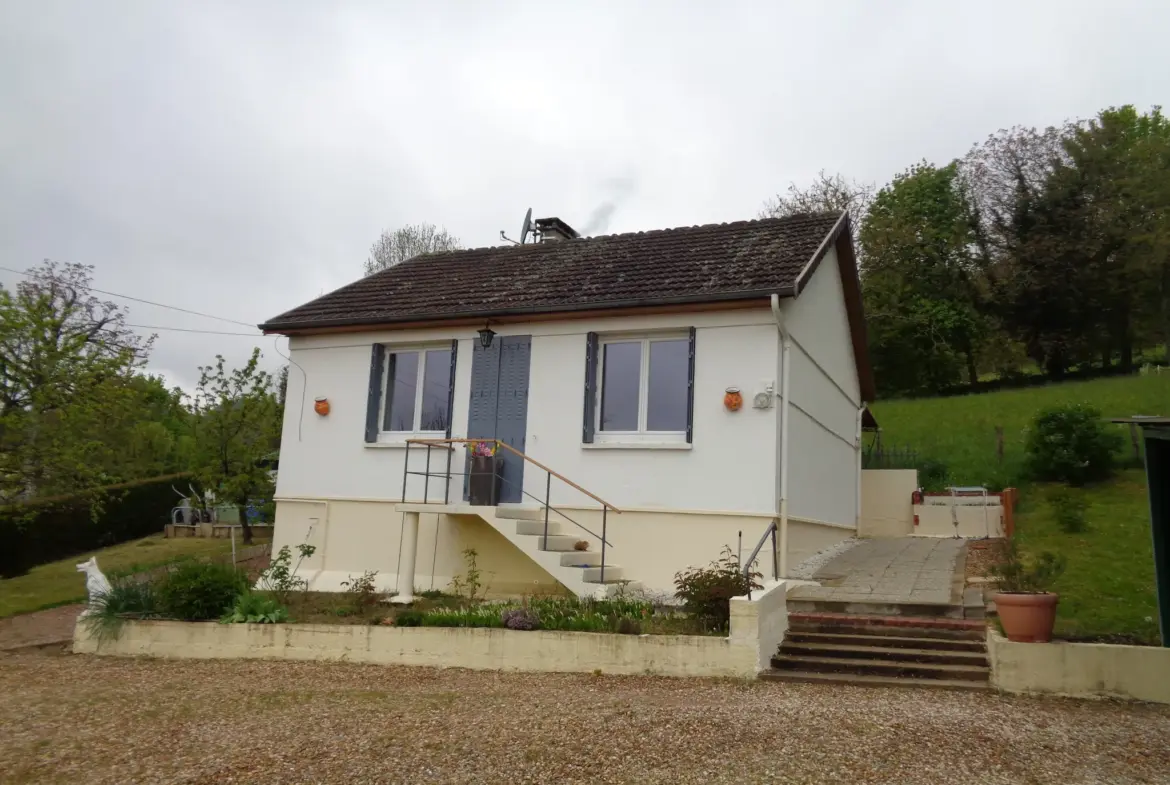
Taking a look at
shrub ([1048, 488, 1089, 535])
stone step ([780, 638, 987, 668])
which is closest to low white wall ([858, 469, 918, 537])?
shrub ([1048, 488, 1089, 535])

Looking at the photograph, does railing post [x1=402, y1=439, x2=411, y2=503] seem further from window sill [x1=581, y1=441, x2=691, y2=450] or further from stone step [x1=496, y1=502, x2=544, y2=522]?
window sill [x1=581, y1=441, x2=691, y2=450]

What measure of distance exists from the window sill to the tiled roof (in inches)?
76.3

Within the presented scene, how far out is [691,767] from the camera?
5.63 m

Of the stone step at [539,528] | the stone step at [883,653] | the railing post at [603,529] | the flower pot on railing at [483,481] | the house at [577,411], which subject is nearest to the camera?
the stone step at [883,653]

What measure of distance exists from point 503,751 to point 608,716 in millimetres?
1075

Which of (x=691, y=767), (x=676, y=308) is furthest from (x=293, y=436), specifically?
(x=691, y=767)

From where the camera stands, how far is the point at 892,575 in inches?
470

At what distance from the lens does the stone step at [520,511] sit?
1187cm

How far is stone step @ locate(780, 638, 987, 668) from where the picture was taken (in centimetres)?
831

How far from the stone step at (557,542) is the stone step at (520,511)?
1.76 ft

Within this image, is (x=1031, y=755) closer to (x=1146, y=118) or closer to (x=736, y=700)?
(x=736, y=700)

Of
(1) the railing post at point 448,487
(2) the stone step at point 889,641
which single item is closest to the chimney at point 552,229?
(1) the railing post at point 448,487

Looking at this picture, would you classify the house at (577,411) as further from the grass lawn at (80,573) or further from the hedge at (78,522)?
the hedge at (78,522)

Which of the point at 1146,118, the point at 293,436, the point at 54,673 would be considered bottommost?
the point at 54,673
